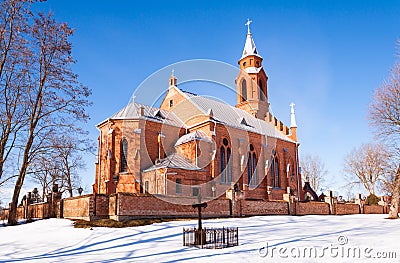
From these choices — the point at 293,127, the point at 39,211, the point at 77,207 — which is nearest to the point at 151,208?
the point at 77,207

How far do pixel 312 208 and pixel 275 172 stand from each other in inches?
332

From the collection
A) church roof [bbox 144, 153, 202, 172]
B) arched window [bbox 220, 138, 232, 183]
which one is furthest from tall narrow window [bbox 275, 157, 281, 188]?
church roof [bbox 144, 153, 202, 172]

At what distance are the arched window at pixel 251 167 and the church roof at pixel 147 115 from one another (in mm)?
8275

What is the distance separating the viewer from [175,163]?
30.5m

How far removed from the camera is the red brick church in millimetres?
31000

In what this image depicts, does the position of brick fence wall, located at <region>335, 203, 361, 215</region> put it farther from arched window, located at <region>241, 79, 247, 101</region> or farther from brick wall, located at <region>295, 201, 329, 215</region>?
arched window, located at <region>241, 79, 247, 101</region>

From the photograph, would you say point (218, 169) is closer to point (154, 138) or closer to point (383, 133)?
point (154, 138)

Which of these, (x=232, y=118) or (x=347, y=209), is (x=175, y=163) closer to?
(x=232, y=118)

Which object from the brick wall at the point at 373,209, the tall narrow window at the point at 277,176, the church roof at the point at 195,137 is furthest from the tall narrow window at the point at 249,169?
the brick wall at the point at 373,209

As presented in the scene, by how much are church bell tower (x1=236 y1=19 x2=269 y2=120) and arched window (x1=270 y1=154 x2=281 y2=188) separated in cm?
804

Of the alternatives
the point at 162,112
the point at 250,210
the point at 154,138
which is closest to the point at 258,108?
the point at 162,112

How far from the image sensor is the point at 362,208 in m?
42.0

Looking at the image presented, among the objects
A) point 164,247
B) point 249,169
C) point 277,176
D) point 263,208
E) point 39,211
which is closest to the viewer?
point 164,247

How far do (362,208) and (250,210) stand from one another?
21289 mm
